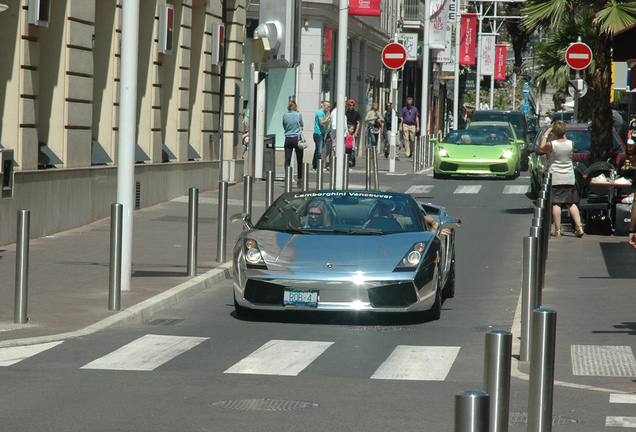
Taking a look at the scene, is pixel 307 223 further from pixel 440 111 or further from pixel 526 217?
pixel 440 111

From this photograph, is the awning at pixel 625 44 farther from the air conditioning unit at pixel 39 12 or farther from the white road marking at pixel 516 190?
the white road marking at pixel 516 190

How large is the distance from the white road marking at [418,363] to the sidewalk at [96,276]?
8.44 feet

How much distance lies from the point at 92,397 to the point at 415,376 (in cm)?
225

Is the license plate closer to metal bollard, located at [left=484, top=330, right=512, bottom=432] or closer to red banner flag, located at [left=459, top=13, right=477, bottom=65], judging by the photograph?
metal bollard, located at [left=484, top=330, right=512, bottom=432]

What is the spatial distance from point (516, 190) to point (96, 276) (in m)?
16.8

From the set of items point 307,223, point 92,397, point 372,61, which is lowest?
point 92,397

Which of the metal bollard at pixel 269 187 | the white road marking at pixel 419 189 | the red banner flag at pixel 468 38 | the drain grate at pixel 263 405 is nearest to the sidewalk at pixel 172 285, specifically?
the metal bollard at pixel 269 187

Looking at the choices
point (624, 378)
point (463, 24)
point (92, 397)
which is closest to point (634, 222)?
Result: point (624, 378)

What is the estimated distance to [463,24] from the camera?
2275 inches

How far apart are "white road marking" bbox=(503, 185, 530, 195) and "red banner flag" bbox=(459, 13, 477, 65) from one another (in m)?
29.8

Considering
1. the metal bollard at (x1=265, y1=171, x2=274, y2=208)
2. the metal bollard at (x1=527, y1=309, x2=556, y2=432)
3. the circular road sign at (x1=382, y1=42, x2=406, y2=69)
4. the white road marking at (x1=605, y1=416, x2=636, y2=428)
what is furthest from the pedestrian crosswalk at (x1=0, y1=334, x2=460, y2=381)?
the circular road sign at (x1=382, y1=42, x2=406, y2=69)

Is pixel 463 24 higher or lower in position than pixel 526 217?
higher

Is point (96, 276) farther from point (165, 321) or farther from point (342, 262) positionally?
point (342, 262)

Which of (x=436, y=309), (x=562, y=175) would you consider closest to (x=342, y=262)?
(x=436, y=309)
